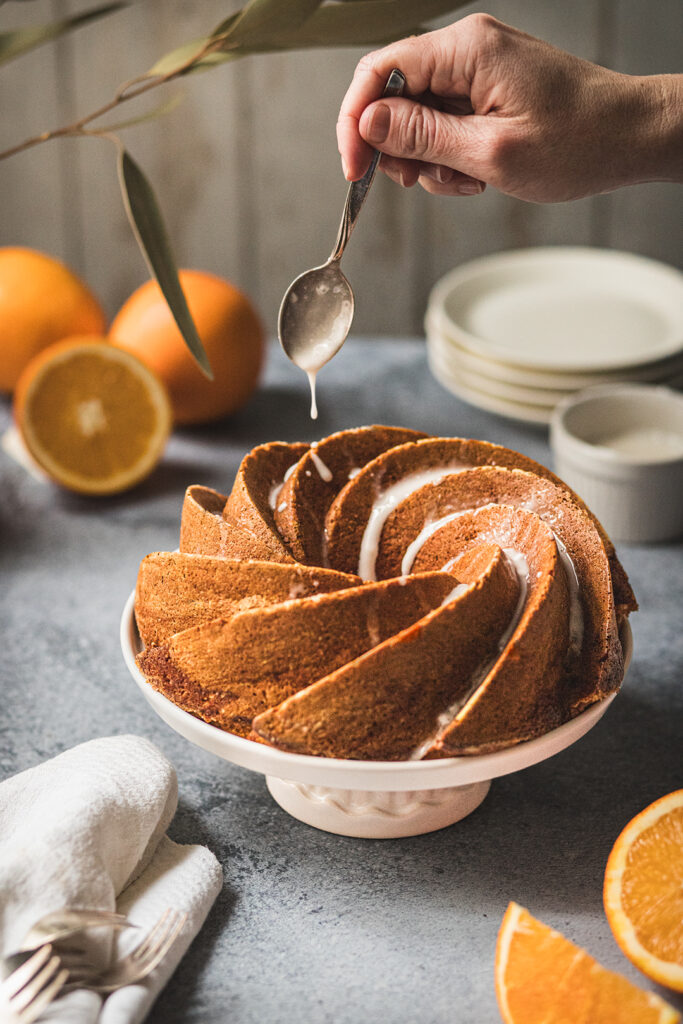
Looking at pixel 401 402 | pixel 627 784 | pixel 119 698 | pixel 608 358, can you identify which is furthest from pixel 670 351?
pixel 119 698

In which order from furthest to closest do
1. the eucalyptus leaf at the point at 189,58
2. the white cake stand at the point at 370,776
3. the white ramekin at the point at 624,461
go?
the white ramekin at the point at 624,461, the eucalyptus leaf at the point at 189,58, the white cake stand at the point at 370,776

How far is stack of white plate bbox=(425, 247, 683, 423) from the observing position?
1.91 metres

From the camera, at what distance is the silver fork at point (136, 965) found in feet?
2.86

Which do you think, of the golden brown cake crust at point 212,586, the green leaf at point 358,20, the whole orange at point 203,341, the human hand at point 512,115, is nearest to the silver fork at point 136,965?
the golden brown cake crust at point 212,586

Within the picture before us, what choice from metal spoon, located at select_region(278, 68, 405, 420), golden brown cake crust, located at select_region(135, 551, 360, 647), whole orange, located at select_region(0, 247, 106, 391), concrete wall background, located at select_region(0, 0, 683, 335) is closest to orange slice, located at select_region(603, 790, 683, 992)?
golden brown cake crust, located at select_region(135, 551, 360, 647)

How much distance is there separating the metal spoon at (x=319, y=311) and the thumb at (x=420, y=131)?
3 cm

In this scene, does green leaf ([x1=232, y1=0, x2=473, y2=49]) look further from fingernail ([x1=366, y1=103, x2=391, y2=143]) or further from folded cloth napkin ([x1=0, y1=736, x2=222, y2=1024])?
folded cloth napkin ([x1=0, y1=736, x2=222, y2=1024])

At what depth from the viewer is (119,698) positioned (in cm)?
136

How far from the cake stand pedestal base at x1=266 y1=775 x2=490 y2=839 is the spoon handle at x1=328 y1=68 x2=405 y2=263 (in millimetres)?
626

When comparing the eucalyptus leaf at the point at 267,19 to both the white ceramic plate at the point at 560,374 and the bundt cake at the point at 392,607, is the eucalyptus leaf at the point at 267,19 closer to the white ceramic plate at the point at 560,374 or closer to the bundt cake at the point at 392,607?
the bundt cake at the point at 392,607

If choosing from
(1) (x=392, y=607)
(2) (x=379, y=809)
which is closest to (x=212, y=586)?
(1) (x=392, y=607)

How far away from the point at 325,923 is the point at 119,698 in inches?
18.9

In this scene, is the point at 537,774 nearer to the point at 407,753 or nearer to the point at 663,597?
the point at 407,753

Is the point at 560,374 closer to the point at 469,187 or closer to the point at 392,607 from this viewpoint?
the point at 469,187
